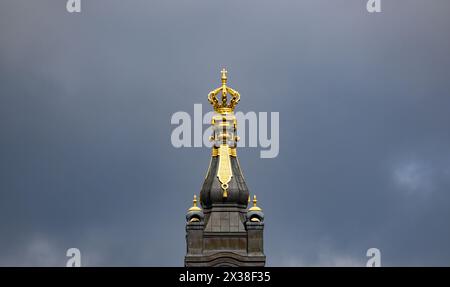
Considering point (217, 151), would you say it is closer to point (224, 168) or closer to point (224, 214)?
point (224, 168)

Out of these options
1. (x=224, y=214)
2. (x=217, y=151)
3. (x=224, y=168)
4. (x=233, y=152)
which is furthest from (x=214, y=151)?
(x=224, y=214)

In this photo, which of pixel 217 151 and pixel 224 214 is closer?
pixel 224 214

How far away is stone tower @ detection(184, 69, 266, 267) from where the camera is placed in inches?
6412

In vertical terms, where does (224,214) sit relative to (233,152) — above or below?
below

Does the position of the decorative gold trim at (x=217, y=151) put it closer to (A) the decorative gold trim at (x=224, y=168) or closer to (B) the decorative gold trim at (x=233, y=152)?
(B) the decorative gold trim at (x=233, y=152)

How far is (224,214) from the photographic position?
166 m

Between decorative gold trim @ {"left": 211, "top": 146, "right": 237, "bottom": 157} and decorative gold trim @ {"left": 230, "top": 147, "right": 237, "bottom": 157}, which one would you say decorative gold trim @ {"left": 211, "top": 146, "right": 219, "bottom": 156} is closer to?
decorative gold trim @ {"left": 211, "top": 146, "right": 237, "bottom": 157}

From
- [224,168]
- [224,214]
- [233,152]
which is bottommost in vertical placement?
[224,214]

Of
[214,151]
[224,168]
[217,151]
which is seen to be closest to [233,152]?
[217,151]

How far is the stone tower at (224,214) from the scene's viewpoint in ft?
534

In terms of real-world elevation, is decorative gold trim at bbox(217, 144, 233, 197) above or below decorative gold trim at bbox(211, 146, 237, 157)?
below

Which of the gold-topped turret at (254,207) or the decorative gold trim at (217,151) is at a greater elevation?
the decorative gold trim at (217,151)
